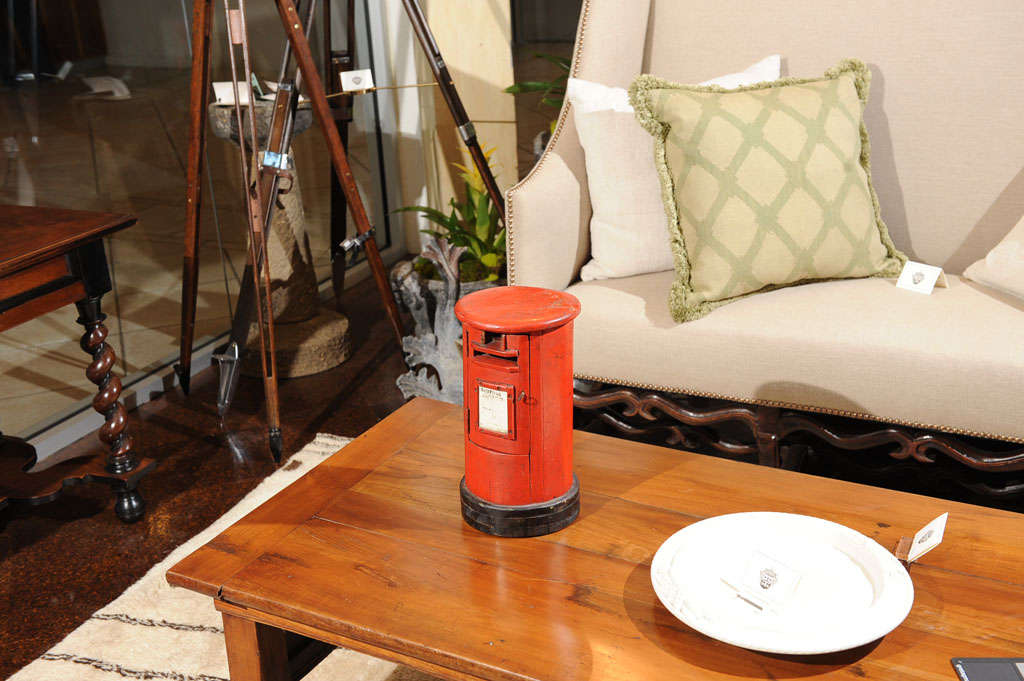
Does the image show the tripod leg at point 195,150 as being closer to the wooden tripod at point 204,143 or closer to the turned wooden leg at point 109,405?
the wooden tripod at point 204,143

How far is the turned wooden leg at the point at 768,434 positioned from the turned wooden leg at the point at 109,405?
4.46 feet

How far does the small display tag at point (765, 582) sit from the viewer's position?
94 cm

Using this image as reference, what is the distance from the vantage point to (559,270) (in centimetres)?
196

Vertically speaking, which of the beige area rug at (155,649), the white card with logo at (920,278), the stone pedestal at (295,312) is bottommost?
the beige area rug at (155,649)

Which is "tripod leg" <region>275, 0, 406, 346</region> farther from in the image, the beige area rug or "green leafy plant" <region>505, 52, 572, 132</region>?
the beige area rug

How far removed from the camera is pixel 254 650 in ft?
3.56

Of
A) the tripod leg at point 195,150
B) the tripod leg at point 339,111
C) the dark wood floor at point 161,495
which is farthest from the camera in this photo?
the tripod leg at point 339,111

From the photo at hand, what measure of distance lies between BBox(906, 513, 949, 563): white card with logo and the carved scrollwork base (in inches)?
27.4

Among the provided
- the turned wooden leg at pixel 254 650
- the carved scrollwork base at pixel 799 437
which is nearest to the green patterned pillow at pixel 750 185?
the carved scrollwork base at pixel 799 437

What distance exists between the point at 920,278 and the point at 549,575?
122cm

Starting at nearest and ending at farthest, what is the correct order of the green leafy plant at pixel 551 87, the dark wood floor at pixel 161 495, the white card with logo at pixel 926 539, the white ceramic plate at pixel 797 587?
the white ceramic plate at pixel 797 587 → the white card with logo at pixel 926 539 → the dark wood floor at pixel 161 495 → the green leafy plant at pixel 551 87

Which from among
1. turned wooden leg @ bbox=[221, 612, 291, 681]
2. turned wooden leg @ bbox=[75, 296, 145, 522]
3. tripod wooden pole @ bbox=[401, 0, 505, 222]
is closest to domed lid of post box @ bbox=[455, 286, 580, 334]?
turned wooden leg @ bbox=[221, 612, 291, 681]

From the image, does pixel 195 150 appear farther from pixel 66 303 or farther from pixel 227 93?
pixel 66 303

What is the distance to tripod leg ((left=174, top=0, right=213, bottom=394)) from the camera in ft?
6.77
